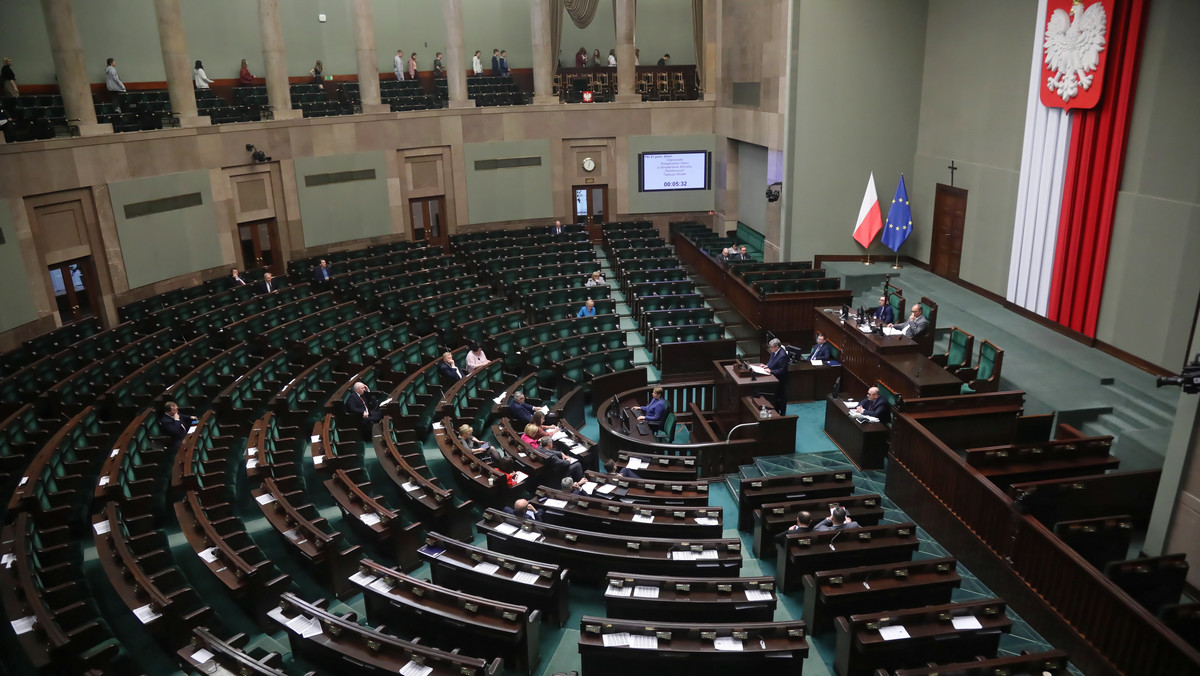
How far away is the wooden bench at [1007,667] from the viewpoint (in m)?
5.11

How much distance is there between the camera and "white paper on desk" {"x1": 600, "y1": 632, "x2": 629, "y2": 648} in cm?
545

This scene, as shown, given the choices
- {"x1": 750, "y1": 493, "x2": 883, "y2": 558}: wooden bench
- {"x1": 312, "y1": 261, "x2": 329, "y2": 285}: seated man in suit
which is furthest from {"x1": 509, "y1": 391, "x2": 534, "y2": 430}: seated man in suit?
{"x1": 312, "y1": 261, "x2": 329, "y2": 285}: seated man in suit

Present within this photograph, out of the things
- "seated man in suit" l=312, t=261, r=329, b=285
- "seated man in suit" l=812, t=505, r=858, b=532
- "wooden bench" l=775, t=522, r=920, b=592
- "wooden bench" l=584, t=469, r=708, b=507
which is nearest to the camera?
"wooden bench" l=775, t=522, r=920, b=592

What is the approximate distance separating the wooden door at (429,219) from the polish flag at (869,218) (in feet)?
32.0

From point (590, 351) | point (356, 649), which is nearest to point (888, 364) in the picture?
point (590, 351)

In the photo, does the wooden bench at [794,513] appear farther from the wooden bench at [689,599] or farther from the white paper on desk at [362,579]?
the white paper on desk at [362,579]

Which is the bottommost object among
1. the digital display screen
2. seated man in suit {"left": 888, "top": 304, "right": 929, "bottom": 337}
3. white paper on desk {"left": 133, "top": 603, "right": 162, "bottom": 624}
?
white paper on desk {"left": 133, "top": 603, "right": 162, "bottom": 624}

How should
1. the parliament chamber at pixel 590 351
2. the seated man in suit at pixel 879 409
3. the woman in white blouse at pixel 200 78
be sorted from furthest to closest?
the woman in white blouse at pixel 200 78, the seated man in suit at pixel 879 409, the parliament chamber at pixel 590 351

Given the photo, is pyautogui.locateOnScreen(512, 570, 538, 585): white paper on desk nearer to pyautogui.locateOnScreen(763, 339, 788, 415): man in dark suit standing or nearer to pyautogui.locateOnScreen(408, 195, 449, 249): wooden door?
pyautogui.locateOnScreen(763, 339, 788, 415): man in dark suit standing

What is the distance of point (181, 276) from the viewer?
588 inches

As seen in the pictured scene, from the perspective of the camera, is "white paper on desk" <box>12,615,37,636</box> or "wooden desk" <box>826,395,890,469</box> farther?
"wooden desk" <box>826,395,890,469</box>

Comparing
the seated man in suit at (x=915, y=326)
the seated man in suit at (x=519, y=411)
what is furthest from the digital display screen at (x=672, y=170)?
the seated man in suit at (x=519, y=411)

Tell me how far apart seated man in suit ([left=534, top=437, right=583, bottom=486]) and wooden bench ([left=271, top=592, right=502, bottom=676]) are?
9.43 feet

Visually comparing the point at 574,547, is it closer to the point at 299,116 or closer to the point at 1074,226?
the point at 1074,226
